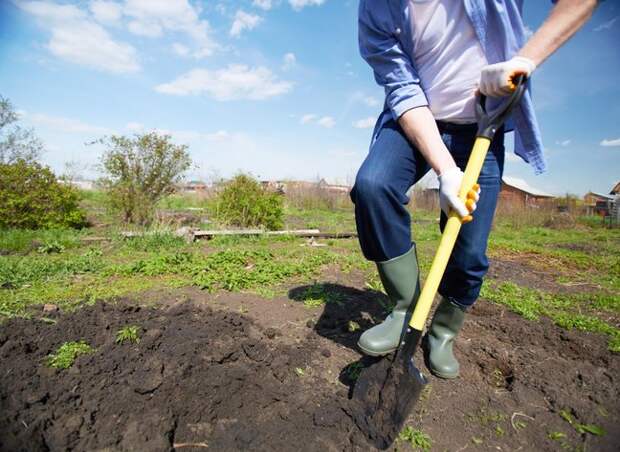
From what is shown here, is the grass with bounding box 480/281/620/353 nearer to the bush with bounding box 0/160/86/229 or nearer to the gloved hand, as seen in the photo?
the gloved hand

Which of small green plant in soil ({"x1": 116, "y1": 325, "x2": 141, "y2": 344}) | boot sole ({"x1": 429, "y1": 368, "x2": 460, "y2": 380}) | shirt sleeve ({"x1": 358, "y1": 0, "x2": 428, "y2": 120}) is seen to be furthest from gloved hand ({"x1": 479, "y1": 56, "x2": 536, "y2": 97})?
small green plant in soil ({"x1": 116, "y1": 325, "x2": 141, "y2": 344})

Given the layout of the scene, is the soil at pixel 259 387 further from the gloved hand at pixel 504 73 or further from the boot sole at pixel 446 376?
the gloved hand at pixel 504 73

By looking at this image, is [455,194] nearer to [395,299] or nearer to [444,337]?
[395,299]

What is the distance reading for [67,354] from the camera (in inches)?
71.4

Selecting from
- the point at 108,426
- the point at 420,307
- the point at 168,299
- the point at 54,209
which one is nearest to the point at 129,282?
the point at 168,299

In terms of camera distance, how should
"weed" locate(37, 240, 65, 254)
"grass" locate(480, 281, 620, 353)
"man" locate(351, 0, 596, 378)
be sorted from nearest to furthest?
"man" locate(351, 0, 596, 378) → "grass" locate(480, 281, 620, 353) → "weed" locate(37, 240, 65, 254)

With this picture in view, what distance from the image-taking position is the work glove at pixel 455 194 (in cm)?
144

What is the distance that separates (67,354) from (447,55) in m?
2.40

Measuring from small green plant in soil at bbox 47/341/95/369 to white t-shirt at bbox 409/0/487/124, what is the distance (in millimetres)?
2208

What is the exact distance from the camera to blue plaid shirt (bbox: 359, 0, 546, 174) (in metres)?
1.56

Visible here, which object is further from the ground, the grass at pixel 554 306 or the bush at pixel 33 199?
the bush at pixel 33 199

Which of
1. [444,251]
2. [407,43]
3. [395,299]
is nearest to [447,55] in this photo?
[407,43]

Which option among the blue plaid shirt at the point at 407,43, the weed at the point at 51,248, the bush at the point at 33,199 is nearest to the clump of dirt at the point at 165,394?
the blue plaid shirt at the point at 407,43

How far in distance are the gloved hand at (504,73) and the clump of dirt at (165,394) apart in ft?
4.89
